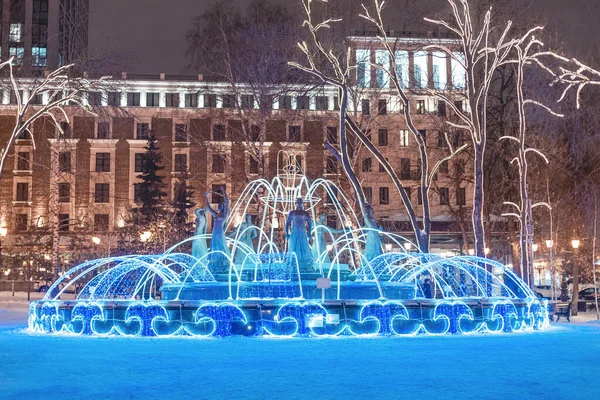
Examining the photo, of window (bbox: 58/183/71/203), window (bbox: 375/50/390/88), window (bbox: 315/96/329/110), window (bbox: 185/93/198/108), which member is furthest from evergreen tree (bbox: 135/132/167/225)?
window (bbox: 375/50/390/88)

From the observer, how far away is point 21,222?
6238 centimetres

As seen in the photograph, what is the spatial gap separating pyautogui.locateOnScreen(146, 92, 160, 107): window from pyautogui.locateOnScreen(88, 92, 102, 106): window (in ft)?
121

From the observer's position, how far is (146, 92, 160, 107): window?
6253 cm

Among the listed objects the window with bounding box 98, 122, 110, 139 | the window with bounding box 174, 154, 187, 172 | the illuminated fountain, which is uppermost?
the window with bounding box 98, 122, 110, 139

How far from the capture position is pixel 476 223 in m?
23.5

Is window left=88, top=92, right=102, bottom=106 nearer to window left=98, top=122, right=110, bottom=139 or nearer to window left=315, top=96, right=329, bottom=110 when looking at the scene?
window left=315, top=96, right=329, bottom=110

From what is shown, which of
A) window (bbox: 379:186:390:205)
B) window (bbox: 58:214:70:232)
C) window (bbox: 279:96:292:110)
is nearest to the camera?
window (bbox: 58:214:70:232)

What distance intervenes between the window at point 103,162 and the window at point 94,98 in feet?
129

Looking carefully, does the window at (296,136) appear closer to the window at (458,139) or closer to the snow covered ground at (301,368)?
the window at (458,139)

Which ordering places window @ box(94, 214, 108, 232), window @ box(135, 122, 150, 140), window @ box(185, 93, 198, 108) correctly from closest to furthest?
window @ box(94, 214, 108, 232), window @ box(185, 93, 198, 108), window @ box(135, 122, 150, 140)

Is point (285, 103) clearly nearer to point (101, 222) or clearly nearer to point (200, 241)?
point (101, 222)

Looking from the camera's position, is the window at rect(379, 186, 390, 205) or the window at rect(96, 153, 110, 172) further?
the window at rect(96, 153, 110, 172)

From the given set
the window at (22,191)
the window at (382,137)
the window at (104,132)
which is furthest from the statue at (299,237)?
the window at (22,191)

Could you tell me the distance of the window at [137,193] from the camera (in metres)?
60.6
